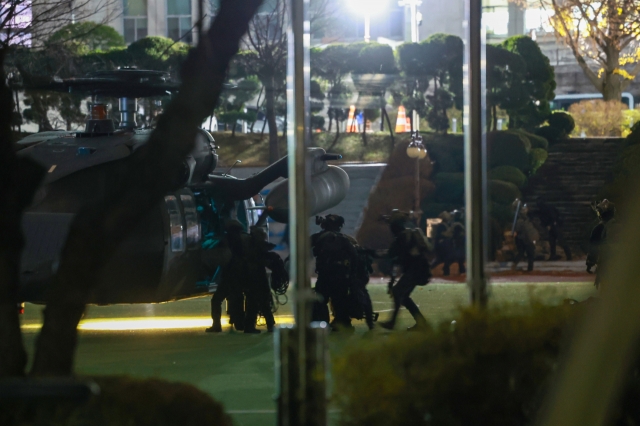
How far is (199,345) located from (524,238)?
9704 mm

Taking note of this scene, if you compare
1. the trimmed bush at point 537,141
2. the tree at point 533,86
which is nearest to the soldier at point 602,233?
the trimmed bush at point 537,141

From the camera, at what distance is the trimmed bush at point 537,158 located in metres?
22.4

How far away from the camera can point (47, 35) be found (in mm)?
17156

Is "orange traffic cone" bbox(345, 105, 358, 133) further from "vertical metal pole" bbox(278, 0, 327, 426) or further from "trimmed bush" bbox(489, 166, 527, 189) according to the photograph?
"vertical metal pole" bbox(278, 0, 327, 426)

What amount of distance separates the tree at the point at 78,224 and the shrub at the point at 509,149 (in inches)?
700

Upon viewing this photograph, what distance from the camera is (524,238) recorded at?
725 inches

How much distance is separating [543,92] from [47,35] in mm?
12047

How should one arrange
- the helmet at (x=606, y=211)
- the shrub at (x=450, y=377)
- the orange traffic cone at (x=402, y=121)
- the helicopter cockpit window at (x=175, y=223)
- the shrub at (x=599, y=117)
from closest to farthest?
the shrub at (x=450, y=377)
the helicopter cockpit window at (x=175, y=223)
the helmet at (x=606, y=211)
the orange traffic cone at (x=402, y=121)
the shrub at (x=599, y=117)

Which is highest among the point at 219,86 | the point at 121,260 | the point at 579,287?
the point at 219,86

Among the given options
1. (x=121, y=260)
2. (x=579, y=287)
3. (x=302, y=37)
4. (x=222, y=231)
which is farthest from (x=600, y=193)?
(x=302, y=37)

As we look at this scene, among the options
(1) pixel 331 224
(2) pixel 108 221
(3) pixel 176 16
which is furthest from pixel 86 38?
(2) pixel 108 221

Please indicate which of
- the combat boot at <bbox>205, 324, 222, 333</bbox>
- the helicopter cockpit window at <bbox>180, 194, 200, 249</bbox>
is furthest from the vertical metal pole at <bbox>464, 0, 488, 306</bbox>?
the helicopter cockpit window at <bbox>180, 194, 200, 249</bbox>

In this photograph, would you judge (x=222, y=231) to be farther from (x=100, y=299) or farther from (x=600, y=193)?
(x=600, y=193)

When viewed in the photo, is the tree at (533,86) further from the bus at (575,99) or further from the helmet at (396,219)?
the helmet at (396,219)
